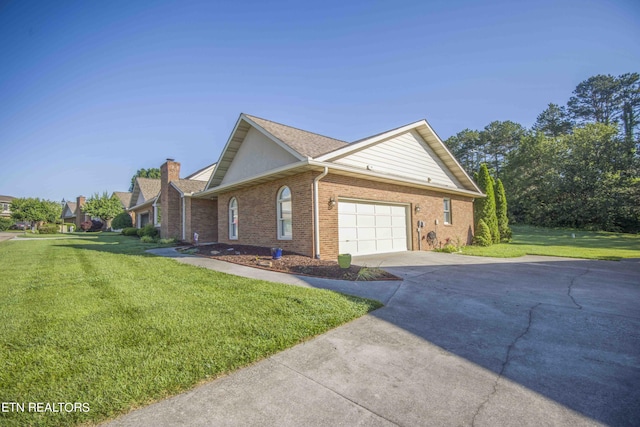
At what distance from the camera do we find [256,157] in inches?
492

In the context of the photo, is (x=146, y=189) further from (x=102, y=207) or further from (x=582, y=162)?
(x=582, y=162)

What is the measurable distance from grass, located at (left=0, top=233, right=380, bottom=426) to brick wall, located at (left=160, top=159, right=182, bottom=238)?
11.0 meters

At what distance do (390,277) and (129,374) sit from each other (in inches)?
217

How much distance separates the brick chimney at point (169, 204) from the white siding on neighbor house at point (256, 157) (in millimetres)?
5497

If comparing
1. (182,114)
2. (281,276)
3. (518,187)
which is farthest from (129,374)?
(518,187)

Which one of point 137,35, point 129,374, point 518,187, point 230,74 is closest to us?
point 129,374

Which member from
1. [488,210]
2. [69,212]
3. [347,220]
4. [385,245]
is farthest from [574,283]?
[69,212]

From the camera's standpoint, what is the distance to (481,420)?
2.19 meters

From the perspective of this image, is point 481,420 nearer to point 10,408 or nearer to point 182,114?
point 10,408

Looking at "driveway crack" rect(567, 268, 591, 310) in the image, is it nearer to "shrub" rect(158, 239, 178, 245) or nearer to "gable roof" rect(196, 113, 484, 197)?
"gable roof" rect(196, 113, 484, 197)

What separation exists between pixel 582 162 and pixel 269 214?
3050 cm

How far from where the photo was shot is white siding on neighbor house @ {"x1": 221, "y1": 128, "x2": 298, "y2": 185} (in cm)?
1119

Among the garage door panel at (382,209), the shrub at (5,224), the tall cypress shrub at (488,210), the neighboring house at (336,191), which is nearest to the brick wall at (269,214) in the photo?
the neighboring house at (336,191)

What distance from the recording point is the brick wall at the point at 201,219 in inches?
659
